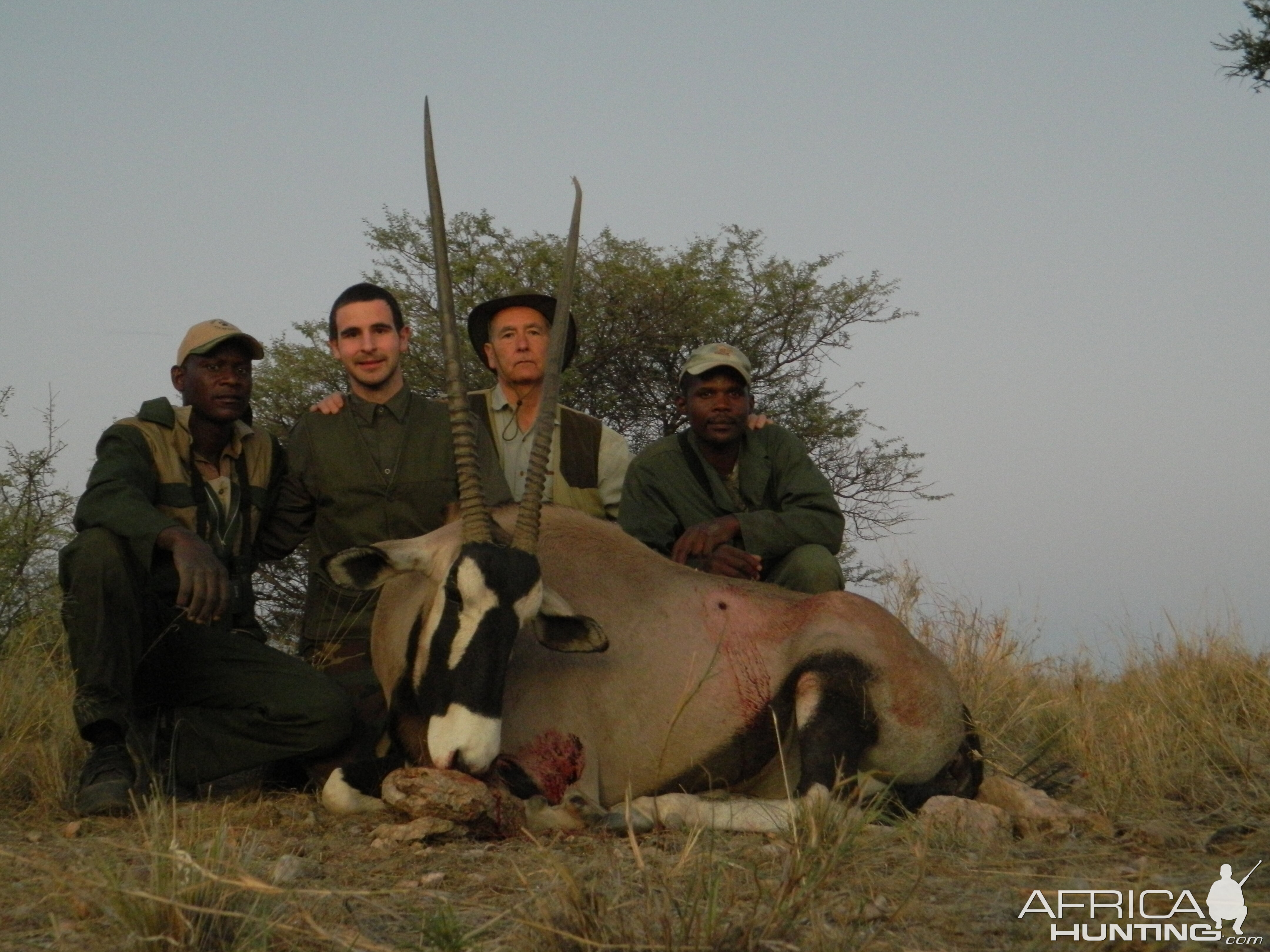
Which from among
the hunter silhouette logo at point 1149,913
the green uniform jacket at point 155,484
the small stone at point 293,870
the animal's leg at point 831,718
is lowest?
the hunter silhouette logo at point 1149,913

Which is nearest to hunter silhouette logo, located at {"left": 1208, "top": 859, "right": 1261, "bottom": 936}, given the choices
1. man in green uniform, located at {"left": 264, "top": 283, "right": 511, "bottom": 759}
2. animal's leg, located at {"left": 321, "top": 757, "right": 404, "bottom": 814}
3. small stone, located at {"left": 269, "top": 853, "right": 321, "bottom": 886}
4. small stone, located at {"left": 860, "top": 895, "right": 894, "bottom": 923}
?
small stone, located at {"left": 860, "top": 895, "right": 894, "bottom": 923}

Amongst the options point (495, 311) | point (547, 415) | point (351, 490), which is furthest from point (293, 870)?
point (495, 311)

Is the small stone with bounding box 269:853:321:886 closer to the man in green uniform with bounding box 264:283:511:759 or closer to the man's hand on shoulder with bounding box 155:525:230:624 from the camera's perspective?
the man's hand on shoulder with bounding box 155:525:230:624

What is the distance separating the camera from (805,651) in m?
4.98

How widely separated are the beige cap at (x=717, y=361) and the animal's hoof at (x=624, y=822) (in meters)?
2.52

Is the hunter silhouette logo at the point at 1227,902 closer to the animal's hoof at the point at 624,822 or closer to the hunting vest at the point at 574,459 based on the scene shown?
the animal's hoof at the point at 624,822

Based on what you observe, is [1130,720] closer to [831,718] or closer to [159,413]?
[831,718]

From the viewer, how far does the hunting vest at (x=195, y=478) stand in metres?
5.41

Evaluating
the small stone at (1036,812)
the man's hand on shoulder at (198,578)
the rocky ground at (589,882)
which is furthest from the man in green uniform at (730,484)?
the man's hand on shoulder at (198,578)

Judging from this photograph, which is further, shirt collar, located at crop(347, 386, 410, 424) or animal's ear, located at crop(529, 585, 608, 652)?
shirt collar, located at crop(347, 386, 410, 424)

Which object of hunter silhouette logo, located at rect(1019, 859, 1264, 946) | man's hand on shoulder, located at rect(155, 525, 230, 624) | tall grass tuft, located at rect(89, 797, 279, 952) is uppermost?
man's hand on shoulder, located at rect(155, 525, 230, 624)

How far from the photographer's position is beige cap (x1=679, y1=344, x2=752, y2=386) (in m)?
6.39

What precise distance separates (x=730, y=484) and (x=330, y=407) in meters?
1.99

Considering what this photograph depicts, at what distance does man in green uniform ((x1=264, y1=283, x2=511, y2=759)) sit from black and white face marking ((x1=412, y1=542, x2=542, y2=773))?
148cm
